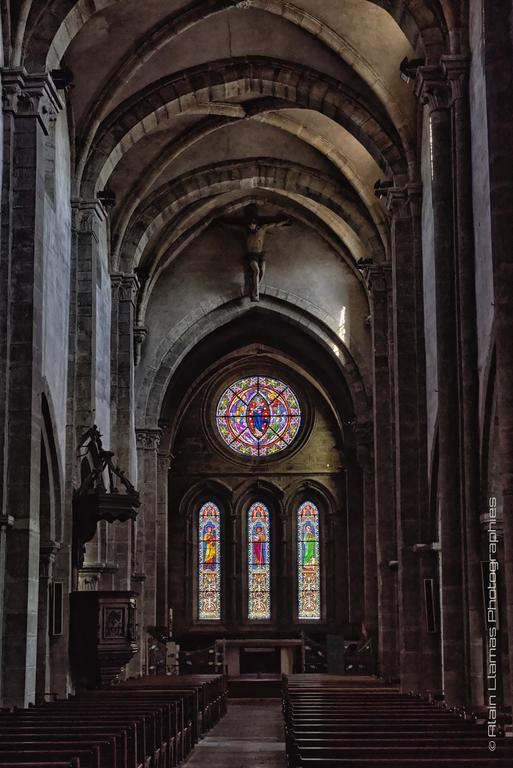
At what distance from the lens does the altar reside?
36688 millimetres

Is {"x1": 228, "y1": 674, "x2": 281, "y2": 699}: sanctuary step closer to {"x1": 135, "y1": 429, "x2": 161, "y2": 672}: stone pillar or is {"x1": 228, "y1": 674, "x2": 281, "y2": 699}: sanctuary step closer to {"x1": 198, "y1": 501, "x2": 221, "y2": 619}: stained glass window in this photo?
{"x1": 135, "y1": 429, "x2": 161, "y2": 672}: stone pillar

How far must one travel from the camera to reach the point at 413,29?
19.5m

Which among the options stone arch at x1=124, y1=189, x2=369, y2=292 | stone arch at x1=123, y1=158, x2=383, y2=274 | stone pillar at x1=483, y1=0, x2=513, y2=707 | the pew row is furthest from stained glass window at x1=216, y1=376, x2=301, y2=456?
stone pillar at x1=483, y1=0, x2=513, y2=707

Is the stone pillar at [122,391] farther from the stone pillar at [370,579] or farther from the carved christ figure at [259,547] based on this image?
the carved christ figure at [259,547]

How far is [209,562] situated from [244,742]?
21.1 metres

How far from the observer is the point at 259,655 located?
3859 cm

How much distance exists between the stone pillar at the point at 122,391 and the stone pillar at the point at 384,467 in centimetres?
587

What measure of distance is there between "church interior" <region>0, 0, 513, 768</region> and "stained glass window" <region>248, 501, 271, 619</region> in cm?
8

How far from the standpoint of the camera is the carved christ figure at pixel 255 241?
114ft

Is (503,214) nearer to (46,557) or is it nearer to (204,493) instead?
(46,557)

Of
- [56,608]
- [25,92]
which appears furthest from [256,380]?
[25,92]

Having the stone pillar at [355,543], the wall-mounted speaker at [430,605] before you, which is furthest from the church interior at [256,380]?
the wall-mounted speaker at [430,605]

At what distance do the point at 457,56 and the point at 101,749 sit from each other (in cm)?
1210

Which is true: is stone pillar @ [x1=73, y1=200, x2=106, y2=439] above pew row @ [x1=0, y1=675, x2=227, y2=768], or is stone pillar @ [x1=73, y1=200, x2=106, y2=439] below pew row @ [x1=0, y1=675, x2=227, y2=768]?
above
